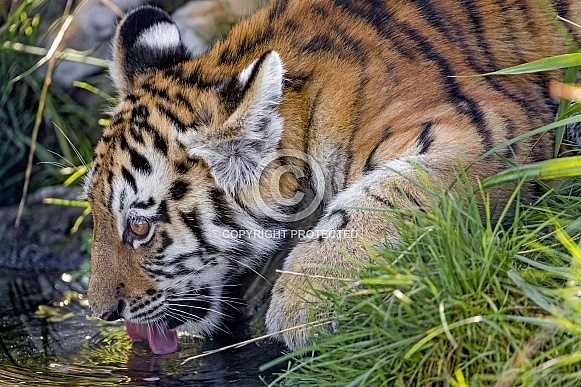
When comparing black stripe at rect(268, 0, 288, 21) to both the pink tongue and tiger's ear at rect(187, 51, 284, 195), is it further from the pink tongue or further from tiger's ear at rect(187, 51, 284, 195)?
the pink tongue

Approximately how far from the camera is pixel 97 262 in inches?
130

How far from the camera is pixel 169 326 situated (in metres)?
3.53

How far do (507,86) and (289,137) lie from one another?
95cm

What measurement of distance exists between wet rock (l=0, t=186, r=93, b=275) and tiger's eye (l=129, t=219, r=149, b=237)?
170 cm

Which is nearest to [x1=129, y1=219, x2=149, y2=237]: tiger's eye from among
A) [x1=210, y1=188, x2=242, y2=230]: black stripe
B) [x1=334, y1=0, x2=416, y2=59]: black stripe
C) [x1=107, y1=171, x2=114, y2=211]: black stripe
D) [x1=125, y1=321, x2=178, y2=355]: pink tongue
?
Result: [x1=107, y1=171, x2=114, y2=211]: black stripe

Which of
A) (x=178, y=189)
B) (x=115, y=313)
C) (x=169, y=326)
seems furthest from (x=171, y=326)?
(x=178, y=189)

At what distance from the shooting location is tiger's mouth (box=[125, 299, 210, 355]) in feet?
11.4

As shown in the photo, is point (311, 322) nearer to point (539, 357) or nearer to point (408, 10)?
point (539, 357)

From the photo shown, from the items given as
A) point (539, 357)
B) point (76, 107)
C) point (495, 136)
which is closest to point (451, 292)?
point (539, 357)

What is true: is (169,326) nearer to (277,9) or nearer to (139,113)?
(139,113)

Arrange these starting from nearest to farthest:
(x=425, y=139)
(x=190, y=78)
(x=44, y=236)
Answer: (x=425, y=139), (x=190, y=78), (x=44, y=236)

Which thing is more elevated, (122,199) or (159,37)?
(159,37)

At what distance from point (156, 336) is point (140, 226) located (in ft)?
2.07

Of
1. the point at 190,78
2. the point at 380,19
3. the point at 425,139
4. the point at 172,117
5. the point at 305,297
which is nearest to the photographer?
the point at 305,297
